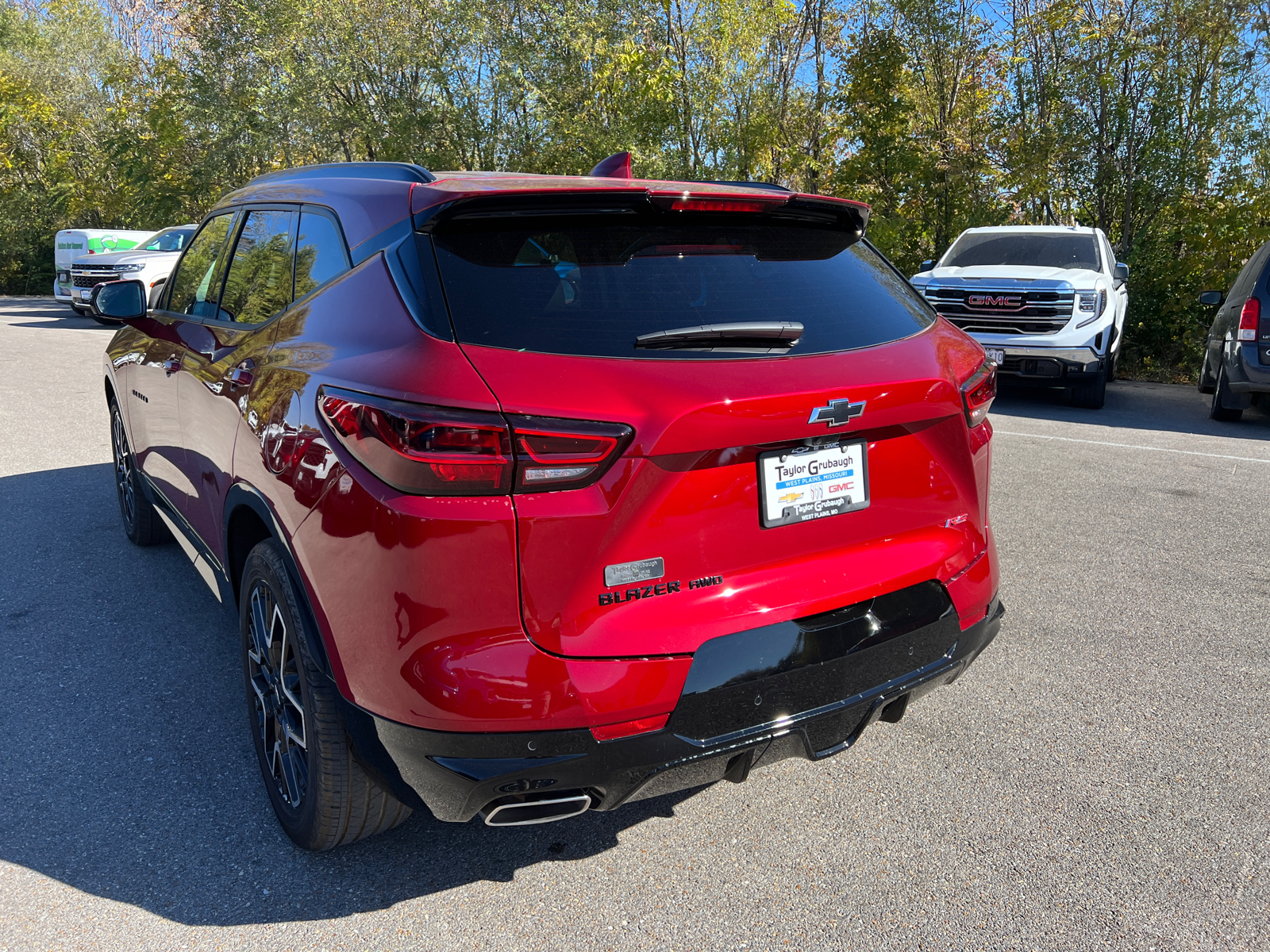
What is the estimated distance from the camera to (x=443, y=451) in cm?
201

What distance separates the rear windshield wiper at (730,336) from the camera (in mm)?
2227

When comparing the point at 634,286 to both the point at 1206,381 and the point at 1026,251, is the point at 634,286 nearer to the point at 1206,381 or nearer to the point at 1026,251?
the point at 1206,381

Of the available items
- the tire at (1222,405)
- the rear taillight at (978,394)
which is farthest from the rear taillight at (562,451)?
the tire at (1222,405)

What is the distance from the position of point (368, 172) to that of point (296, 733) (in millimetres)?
1587

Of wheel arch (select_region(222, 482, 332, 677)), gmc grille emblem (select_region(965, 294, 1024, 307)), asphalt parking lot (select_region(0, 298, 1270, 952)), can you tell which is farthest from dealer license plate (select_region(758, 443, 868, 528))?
gmc grille emblem (select_region(965, 294, 1024, 307))

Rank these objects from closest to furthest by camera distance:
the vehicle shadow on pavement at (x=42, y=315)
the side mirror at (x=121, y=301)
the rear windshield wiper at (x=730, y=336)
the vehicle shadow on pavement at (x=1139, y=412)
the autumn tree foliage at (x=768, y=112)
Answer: the rear windshield wiper at (x=730, y=336)
the side mirror at (x=121, y=301)
the vehicle shadow on pavement at (x=1139, y=412)
the autumn tree foliage at (x=768, y=112)
the vehicle shadow on pavement at (x=42, y=315)

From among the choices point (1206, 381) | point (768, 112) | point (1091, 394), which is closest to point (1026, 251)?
point (1091, 394)

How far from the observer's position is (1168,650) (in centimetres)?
395

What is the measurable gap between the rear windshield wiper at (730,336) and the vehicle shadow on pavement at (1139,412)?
7.36m

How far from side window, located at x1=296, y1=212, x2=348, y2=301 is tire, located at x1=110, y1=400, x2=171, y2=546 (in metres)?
2.42

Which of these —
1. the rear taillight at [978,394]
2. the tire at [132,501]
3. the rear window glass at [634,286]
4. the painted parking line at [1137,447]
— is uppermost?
the rear window glass at [634,286]

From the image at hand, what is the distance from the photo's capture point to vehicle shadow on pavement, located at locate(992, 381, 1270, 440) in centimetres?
924

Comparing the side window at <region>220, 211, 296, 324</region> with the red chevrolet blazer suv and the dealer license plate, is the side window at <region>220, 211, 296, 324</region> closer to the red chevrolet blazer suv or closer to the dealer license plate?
the red chevrolet blazer suv

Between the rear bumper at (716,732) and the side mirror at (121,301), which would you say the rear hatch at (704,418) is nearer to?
the rear bumper at (716,732)
